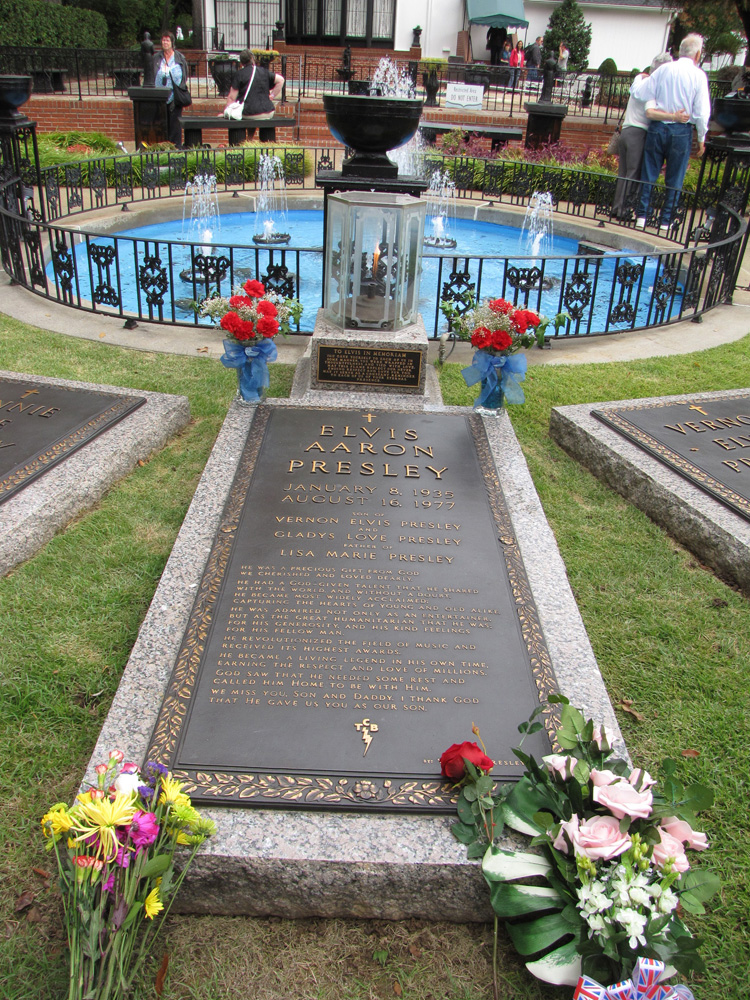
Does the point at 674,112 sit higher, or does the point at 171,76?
the point at 171,76

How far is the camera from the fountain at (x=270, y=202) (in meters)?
12.5

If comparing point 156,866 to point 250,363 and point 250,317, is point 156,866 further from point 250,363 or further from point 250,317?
point 250,317

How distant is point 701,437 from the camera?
4.92 m

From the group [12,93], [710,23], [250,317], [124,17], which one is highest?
[710,23]

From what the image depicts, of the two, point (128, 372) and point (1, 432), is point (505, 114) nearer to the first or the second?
point (128, 372)

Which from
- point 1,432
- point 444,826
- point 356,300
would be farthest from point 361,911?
point 356,300

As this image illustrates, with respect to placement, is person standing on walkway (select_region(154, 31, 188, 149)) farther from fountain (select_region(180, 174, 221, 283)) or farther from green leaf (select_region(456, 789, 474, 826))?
green leaf (select_region(456, 789, 474, 826))

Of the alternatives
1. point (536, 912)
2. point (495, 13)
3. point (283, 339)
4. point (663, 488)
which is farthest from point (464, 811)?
point (495, 13)

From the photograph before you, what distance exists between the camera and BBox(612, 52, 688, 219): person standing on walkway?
10984mm

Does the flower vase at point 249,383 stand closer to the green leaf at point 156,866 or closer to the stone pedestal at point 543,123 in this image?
the green leaf at point 156,866

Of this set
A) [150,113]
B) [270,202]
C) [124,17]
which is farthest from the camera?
[124,17]

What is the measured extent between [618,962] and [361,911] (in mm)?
797

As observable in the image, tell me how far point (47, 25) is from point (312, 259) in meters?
20.2

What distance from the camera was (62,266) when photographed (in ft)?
25.7
